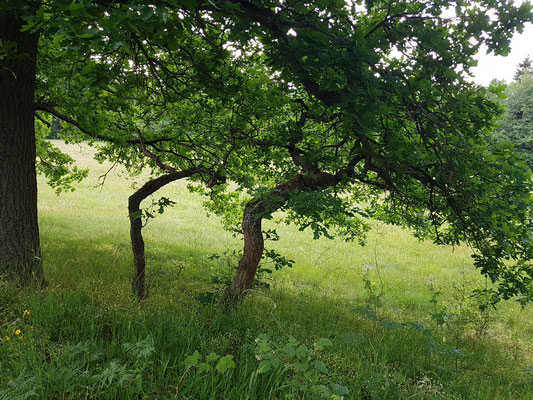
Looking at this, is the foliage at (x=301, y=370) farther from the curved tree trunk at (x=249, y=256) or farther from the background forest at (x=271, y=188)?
the curved tree trunk at (x=249, y=256)

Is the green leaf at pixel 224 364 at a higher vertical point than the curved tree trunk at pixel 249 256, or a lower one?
Result: lower

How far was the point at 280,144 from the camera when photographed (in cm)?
608

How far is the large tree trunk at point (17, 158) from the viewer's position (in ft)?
16.4

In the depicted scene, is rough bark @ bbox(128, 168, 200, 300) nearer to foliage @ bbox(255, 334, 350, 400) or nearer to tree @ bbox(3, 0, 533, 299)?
tree @ bbox(3, 0, 533, 299)

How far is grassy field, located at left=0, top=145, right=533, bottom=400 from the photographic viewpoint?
251cm

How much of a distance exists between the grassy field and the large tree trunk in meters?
0.63

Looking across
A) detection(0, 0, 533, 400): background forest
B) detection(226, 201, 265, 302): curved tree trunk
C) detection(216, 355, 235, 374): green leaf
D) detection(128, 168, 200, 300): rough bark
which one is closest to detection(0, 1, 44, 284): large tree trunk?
detection(0, 0, 533, 400): background forest

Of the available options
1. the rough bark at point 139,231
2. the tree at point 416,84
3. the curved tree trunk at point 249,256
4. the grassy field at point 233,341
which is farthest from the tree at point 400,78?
the rough bark at point 139,231

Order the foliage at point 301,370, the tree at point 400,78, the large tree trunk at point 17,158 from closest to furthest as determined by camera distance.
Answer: the foliage at point 301,370, the tree at point 400,78, the large tree trunk at point 17,158

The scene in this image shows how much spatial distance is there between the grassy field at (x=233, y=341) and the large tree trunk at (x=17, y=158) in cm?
63

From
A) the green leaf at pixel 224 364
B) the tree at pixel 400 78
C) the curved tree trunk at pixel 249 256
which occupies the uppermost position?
the tree at pixel 400 78

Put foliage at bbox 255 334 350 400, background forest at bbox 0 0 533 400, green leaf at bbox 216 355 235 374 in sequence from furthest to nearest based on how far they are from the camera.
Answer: background forest at bbox 0 0 533 400 < green leaf at bbox 216 355 235 374 < foliage at bbox 255 334 350 400

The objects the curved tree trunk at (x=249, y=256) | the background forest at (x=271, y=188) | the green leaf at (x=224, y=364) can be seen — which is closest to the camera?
the green leaf at (x=224, y=364)

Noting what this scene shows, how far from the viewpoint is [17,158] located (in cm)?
518
